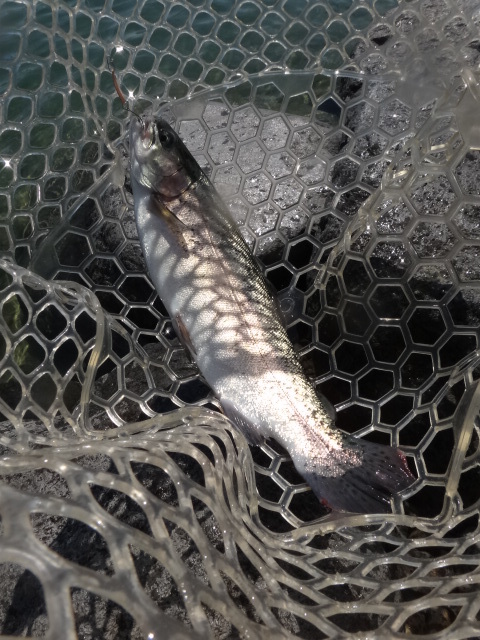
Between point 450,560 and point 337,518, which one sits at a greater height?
point 450,560

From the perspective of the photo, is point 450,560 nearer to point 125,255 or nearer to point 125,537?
point 125,537

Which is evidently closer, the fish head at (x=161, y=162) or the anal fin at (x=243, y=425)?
the anal fin at (x=243, y=425)

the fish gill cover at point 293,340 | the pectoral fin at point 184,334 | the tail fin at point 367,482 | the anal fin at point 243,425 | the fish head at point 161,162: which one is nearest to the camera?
the fish gill cover at point 293,340

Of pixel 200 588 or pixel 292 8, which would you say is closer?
pixel 200 588

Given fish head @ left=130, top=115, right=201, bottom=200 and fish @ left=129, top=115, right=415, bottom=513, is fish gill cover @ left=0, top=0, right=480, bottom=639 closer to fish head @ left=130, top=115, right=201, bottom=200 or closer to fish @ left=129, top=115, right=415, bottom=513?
fish @ left=129, top=115, right=415, bottom=513

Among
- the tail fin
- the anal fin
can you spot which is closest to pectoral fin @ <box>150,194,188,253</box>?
the anal fin

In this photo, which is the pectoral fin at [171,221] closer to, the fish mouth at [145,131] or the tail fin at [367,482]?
the fish mouth at [145,131]

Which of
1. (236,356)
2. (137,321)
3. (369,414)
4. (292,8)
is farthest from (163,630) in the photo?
(292,8)

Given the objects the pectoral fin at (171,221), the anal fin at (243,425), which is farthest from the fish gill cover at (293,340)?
the pectoral fin at (171,221)
